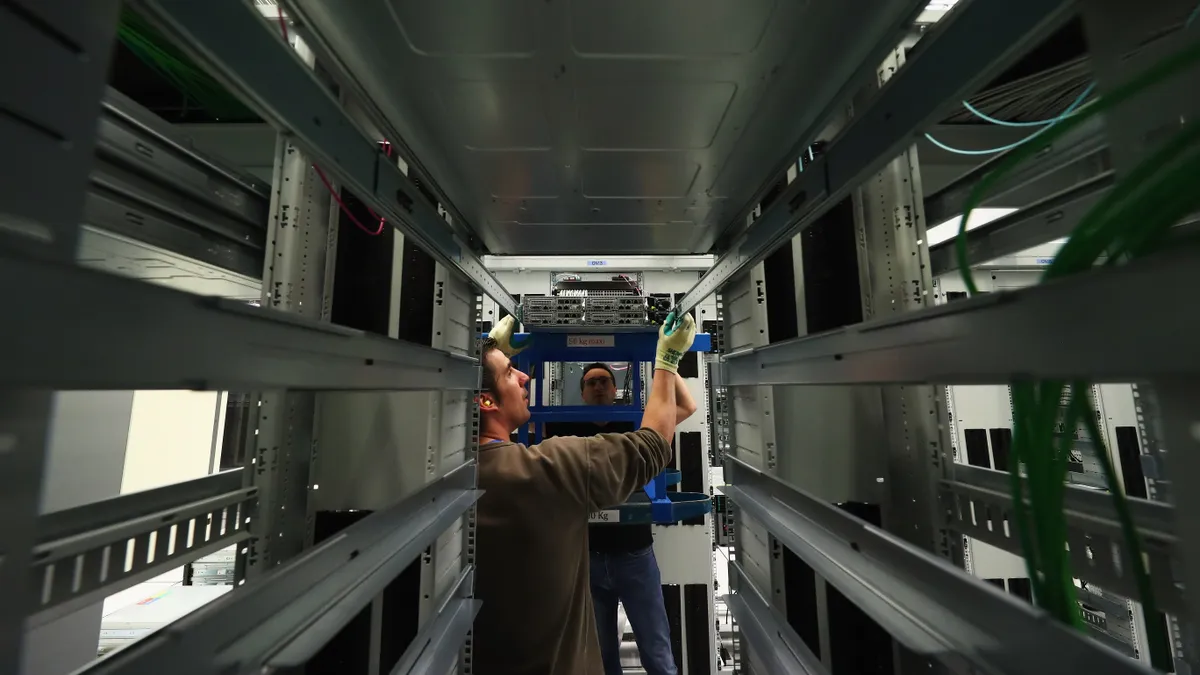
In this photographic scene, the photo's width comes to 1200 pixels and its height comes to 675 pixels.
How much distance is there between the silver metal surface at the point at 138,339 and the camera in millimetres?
323

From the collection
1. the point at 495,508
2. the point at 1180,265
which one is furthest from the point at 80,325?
the point at 495,508

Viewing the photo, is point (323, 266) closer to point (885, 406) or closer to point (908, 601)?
point (908, 601)

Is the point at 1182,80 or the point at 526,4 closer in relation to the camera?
the point at 1182,80

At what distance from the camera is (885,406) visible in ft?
4.58

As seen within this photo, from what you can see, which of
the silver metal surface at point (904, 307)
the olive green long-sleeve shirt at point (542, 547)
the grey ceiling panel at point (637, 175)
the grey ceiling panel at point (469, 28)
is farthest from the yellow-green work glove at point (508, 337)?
the silver metal surface at point (904, 307)

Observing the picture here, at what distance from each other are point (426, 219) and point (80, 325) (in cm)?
81

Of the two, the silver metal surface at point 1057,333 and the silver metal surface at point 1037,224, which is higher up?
the silver metal surface at point 1037,224

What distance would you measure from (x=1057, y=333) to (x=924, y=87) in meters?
0.46

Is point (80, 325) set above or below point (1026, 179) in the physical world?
below

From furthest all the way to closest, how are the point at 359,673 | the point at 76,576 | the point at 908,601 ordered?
the point at 359,673 → the point at 76,576 → the point at 908,601

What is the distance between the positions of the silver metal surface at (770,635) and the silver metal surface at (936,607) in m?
0.33

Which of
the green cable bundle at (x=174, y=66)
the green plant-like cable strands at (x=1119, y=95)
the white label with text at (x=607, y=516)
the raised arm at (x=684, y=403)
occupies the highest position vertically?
the green cable bundle at (x=174, y=66)

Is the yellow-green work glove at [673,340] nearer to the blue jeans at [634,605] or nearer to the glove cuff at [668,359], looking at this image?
the glove cuff at [668,359]

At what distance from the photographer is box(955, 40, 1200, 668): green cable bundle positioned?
396 mm
